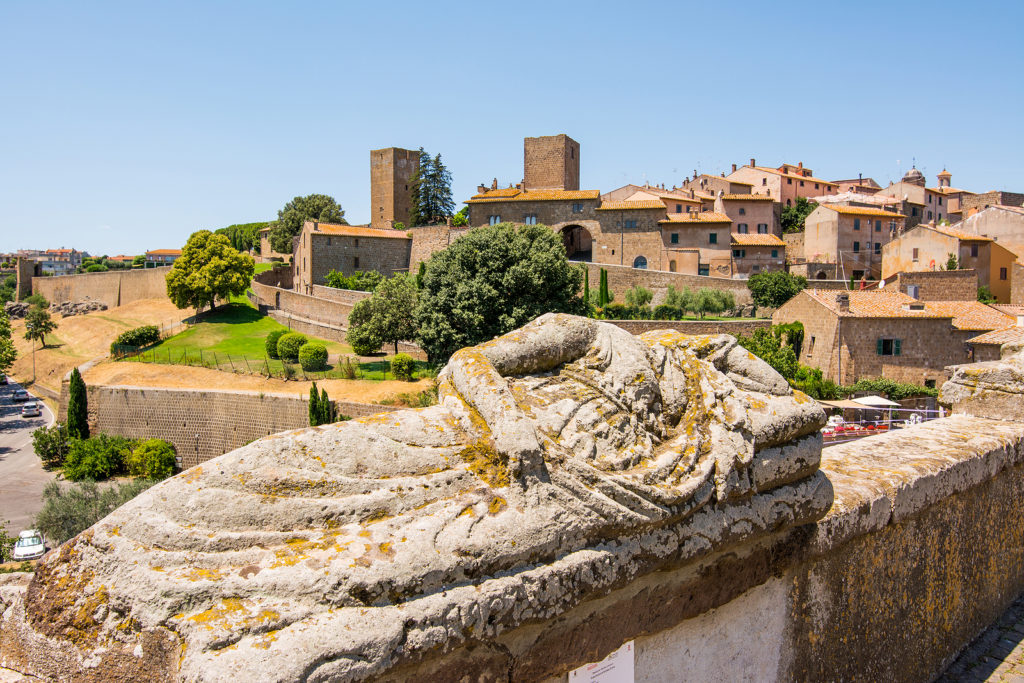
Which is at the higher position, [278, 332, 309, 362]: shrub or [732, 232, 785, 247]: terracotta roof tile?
[732, 232, 785, 247]: terracotta roof tile

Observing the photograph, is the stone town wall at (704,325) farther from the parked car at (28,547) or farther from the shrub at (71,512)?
the parked car at (28,547)

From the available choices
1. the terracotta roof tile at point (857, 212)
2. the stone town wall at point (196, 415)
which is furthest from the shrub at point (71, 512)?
the terracotta roof tile at point (857, 212)

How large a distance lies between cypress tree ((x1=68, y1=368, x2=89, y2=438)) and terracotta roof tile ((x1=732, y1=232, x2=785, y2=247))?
3303cm

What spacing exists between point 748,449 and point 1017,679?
2148 mm

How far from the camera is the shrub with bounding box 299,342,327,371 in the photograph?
90.1 feet

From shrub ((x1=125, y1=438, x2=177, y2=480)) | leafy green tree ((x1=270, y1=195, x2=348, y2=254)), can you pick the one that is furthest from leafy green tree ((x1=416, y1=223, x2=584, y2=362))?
leafy green tree ((x1=270, y1=195, x2=348, y2=254))

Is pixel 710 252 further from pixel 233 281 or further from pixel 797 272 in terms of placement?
pixel 233 281

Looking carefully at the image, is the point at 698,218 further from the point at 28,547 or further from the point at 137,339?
the point at 28,547

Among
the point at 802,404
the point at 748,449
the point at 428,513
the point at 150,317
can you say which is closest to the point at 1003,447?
the point at 802,404

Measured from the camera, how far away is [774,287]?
34500mm

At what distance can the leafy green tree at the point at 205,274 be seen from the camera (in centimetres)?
3912

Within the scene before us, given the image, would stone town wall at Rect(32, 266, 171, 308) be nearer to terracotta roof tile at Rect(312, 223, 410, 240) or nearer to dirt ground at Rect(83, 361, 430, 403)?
terracotta roof tile at Rect(312, 223, 410, 240)

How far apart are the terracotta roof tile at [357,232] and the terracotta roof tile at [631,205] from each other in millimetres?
13368

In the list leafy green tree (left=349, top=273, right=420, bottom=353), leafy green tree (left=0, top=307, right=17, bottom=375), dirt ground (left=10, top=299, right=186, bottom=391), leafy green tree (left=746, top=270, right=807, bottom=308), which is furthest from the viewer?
dirt ground (left=10, top=299, right=186, bottom=391)
